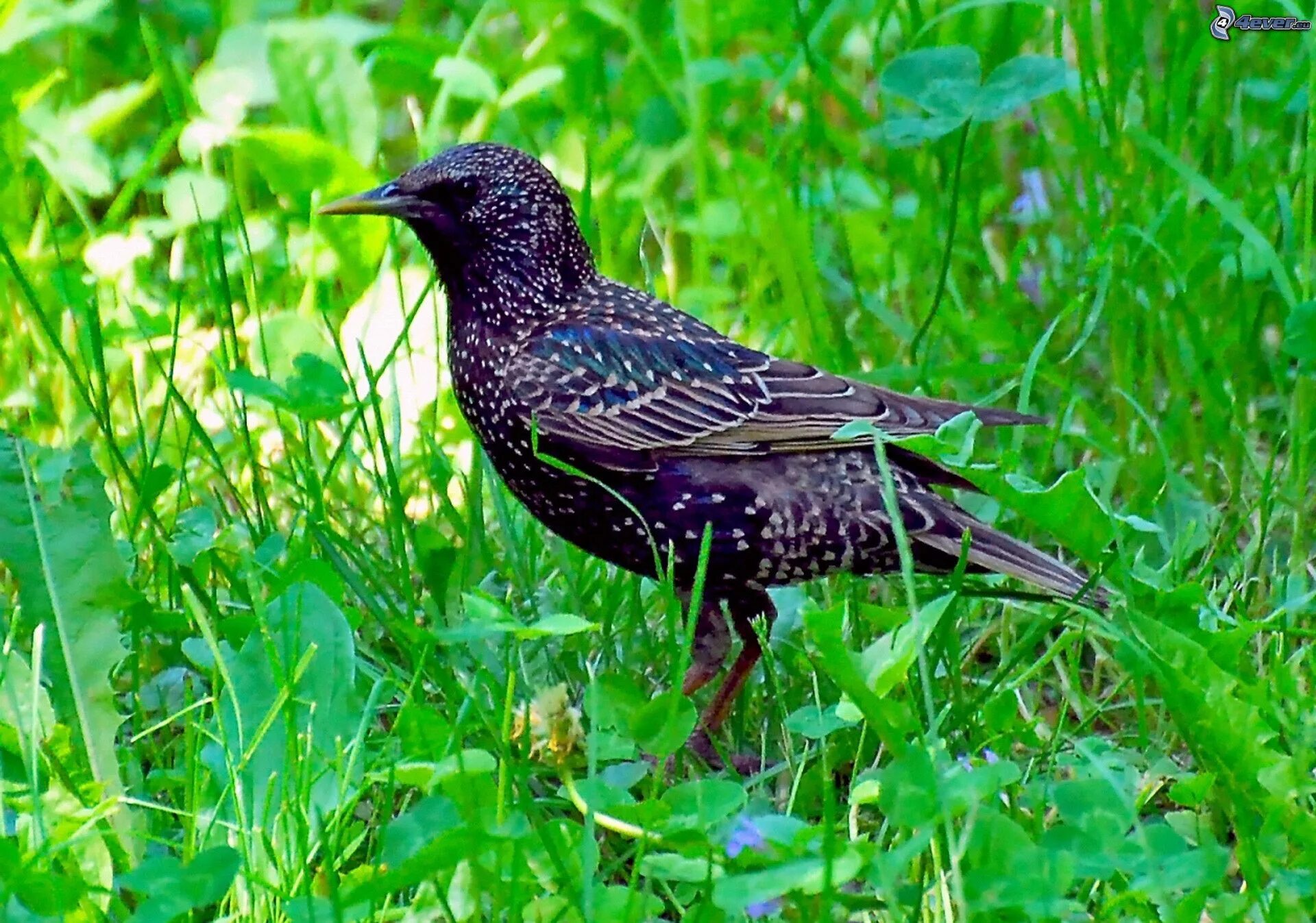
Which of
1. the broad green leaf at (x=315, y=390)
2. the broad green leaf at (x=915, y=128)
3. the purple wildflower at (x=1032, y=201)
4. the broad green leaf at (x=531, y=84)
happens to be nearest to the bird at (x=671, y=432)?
the broad green leaf at (x=315, y=390)

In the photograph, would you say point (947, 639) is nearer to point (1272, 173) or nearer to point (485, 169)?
point (485, 169)

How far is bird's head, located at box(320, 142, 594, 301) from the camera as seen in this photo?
4074 mm

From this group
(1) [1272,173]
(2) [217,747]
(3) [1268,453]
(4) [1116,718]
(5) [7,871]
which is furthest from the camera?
(1) [1272,173]

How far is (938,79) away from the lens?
446cm

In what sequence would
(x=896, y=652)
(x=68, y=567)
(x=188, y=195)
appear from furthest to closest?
(x=188, y=195), (x=68, y=567), (x=896, y=652)

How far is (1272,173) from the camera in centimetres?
501

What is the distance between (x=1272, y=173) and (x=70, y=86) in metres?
3.78

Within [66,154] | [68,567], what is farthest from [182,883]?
[66,154]

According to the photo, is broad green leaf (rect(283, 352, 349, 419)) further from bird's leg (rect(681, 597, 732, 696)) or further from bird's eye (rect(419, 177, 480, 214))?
bird's leg (rect(681, 597, 732, 696))

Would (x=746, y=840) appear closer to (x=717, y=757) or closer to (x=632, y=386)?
(x=717, y=757)

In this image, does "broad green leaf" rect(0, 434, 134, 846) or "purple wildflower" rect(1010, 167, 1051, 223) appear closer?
"broad green leaf" rect(0, 434, 134, 846)

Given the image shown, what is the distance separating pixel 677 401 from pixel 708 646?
0.54 metres

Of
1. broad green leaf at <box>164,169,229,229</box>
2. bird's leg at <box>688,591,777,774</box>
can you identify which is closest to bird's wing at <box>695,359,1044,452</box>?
bird's leg at <box>688,591,777,774</box>

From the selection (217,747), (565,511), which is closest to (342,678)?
(217,747)
